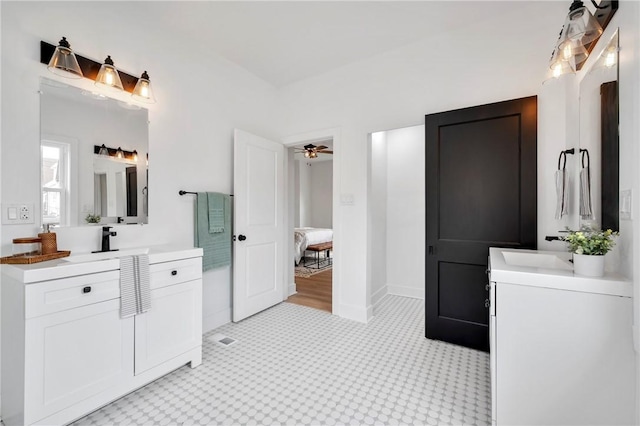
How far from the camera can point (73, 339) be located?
4.88 feet

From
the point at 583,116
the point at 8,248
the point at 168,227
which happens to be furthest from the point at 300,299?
the point at 583,116

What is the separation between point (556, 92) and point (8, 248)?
3.91 m

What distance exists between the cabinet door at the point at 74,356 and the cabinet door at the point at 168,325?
8 cm

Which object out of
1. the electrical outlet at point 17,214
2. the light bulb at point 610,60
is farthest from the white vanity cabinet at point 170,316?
the light bulb at point 610,60

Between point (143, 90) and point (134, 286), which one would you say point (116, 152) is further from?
point (134, 286)

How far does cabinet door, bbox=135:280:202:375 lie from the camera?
180 centimetres

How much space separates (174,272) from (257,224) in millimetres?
1323

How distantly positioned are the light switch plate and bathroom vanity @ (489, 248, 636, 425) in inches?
11.3

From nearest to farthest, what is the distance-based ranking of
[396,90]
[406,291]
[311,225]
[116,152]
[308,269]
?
[116,152], [396,90], [406,291], [308,269], [311,225]

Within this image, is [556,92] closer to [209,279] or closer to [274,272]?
[274,272]

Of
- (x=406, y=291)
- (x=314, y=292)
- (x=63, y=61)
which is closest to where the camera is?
(x=63, y=61)

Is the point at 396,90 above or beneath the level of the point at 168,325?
above

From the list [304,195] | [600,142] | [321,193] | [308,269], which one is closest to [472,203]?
[600,142]

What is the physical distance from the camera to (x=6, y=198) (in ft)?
5.43
